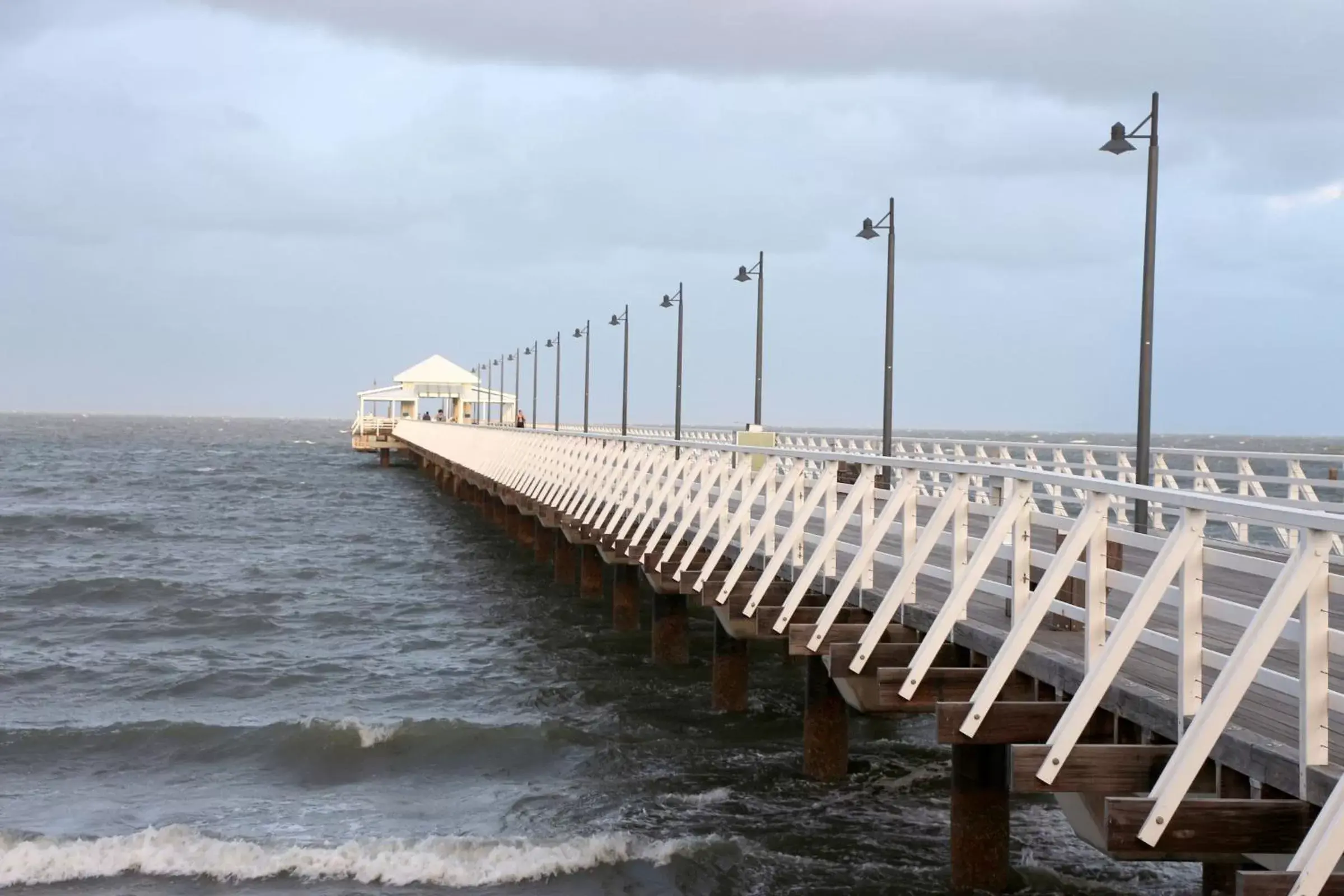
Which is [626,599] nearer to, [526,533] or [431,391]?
[526,533]

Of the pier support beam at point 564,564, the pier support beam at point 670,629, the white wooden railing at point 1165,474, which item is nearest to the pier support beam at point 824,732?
the white wooden railing at point 1165,474

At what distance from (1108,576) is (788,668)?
9535 millimetres

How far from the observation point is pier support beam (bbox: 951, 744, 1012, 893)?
7.54 meters

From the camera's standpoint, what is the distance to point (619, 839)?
31.6 ft

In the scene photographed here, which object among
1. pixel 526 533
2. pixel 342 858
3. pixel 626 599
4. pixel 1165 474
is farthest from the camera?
pixel 526 533

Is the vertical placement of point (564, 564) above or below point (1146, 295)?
below

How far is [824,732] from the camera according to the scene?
34.7 ft

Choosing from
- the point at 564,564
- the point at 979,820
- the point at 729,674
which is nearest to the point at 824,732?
the point at 729,674

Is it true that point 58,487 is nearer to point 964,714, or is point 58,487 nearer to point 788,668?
point 788,668

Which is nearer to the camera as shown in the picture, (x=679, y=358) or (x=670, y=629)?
(x=670, y=629)

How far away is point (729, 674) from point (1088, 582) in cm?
699

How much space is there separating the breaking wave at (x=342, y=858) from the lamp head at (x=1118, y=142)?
7.53 metres

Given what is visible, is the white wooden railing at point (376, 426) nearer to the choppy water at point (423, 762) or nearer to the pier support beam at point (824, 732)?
the choppy water at point (423, 762)

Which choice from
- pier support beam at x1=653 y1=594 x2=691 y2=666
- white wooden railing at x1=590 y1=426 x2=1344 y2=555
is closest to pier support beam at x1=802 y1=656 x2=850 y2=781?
white wooden railing at x1=590 y1=426 x2=1344 y2=555
